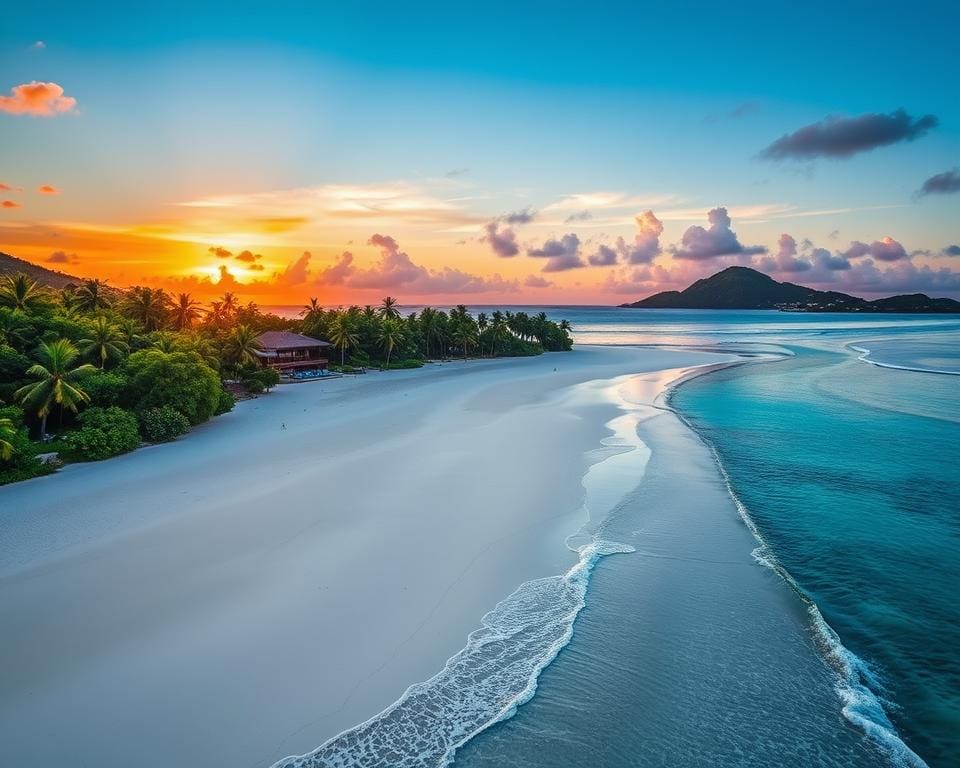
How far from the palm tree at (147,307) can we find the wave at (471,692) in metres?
50.3

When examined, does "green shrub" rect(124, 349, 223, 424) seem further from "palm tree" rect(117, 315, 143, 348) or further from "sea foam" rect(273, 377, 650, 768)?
"sea foam" rect(273, 377, 650, 768)

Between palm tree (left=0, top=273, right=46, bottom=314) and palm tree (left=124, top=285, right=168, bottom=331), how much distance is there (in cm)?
1309

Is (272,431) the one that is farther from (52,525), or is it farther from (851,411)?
(851,411)

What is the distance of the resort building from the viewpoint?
5569cm

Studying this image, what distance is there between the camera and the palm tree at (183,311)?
5303cm

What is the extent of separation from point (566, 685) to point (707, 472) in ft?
49.4

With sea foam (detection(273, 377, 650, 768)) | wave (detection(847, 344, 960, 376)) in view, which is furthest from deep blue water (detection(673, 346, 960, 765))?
wave (detection(847, 344, 960, 376))

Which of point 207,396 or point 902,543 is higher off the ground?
point 207,396

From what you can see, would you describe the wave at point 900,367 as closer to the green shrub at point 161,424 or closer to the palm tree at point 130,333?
the green shrub at point 161,424

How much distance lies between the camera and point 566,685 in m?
9.91

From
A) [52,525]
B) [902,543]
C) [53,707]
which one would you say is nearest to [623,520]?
[902,543]

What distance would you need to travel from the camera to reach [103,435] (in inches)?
986

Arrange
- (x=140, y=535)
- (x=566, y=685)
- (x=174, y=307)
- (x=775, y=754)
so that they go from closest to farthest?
(x=775, y=754) < (x=566, y=685) < (x=140, y=535) < (x=174, y=307)

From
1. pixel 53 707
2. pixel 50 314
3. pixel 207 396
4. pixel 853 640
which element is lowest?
pixel 853 640
